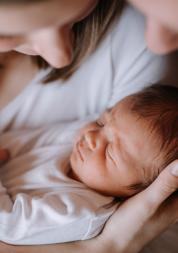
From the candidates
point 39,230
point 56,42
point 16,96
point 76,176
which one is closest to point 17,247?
point 39,230

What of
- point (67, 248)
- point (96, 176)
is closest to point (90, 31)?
point (96, 176)

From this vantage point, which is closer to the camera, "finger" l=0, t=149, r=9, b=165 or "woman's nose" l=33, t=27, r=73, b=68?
"woman's nose" l=33, t=27, r=73, b=68

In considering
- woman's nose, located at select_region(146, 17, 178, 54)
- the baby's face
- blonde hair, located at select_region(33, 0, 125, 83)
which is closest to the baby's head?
the baby's face

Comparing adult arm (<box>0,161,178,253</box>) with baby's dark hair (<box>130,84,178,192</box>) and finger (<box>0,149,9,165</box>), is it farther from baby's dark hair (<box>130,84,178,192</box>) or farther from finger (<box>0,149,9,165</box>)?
finger (<box>0,149,9,165</box>)

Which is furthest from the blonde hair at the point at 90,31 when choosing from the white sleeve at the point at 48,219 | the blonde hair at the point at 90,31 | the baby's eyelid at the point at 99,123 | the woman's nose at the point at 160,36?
the woman's nose at the point at 160,36

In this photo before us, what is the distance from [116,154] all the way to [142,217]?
113 millimetres

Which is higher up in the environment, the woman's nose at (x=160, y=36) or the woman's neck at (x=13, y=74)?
the woman's nose at (x=160, y=36)

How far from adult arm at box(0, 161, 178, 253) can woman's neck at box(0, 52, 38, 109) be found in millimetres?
288

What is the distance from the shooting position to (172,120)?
66cm

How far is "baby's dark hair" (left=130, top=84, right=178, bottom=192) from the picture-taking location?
0.65 meters

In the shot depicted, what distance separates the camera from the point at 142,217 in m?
0.69

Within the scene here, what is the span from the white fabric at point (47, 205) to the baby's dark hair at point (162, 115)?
0.46 ft

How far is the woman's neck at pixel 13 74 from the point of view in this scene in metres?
0.79

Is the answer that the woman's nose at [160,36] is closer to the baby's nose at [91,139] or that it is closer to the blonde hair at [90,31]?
the blonde hair at [90,31]
